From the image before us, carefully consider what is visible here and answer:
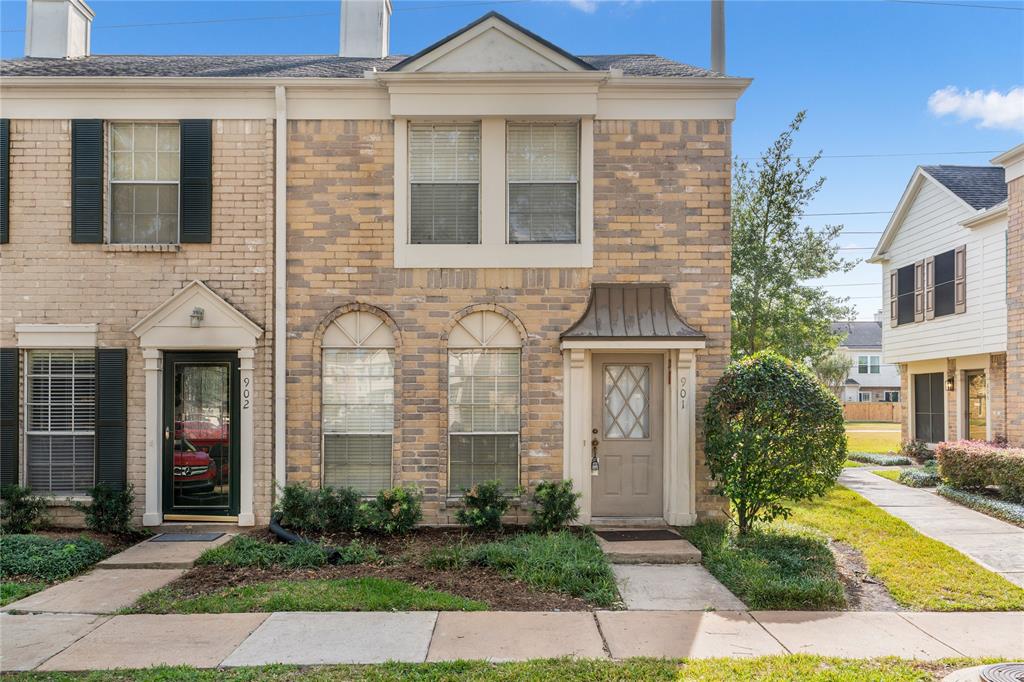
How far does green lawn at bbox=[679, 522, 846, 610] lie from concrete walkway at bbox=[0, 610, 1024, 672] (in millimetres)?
195

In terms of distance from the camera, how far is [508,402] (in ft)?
26.7

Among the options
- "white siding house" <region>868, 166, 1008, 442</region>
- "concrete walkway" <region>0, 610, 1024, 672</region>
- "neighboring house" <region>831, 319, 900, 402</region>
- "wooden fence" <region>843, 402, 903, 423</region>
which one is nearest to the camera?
"concrete walkway" <region>0, 610, 1024, 672</region>

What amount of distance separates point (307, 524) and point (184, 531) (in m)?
1.76

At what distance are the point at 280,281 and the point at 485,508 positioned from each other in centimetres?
387

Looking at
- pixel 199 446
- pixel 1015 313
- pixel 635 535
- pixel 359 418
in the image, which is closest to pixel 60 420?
pixel 199 446

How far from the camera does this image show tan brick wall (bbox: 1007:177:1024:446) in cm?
1177

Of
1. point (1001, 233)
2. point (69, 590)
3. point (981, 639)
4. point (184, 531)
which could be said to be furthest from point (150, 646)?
point (1001, 233)

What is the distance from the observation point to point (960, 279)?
1485 centimetres

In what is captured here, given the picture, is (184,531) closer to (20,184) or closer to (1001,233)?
(20,184)

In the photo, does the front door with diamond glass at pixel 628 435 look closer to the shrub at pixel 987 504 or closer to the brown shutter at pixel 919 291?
the shrub at pixel 987 504

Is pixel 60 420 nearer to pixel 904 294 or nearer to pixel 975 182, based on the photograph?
pixel 975 182

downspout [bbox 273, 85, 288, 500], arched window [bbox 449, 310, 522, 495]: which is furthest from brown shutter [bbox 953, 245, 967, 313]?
downspout [bbox 273, 85, 288, 500]

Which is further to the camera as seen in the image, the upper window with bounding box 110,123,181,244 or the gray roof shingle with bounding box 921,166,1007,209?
the gray roof shingle with bounding box 921,166,1007,209

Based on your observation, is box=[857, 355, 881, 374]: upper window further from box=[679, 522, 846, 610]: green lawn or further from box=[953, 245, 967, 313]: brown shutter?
box=[679, 522, 846, 610]: green lawn
